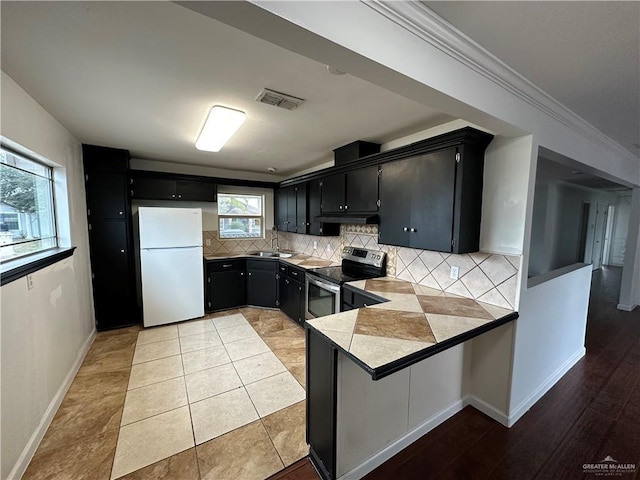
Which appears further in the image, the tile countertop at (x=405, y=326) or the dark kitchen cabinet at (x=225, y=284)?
the dark kitchen cabinet at (x=225, y=284)

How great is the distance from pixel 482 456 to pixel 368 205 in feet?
6.88

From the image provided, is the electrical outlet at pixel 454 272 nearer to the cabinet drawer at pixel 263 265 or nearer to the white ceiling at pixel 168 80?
the white ceiling at pixel 168 80

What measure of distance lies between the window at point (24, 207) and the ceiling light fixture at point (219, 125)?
4.32 ft

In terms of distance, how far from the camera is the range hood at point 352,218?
2.65 m

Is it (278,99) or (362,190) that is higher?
(278,99)

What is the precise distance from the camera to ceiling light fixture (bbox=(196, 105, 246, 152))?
2107mm

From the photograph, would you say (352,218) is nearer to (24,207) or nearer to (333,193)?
(333,193)

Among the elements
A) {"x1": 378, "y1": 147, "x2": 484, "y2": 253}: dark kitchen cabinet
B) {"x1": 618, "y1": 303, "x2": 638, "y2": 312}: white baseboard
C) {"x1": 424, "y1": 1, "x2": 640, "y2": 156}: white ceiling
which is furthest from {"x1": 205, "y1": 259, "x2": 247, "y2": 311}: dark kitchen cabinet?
{"x1": 618, "y1": 303, "x2": 638, "y2": 312}: white baseboard

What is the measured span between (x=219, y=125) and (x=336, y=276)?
1.83 metres

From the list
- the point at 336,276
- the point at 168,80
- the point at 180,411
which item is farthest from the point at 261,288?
the point at 168,80

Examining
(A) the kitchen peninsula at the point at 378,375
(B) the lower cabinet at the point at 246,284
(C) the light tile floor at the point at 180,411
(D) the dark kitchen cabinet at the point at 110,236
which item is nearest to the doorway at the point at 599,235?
(A) the kitchen peninsula at the point at 378,375

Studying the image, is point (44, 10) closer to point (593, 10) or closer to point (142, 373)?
point (593, 10)

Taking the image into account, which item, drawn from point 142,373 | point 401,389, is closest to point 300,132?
point 401,389

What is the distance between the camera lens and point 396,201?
2.41 meters
